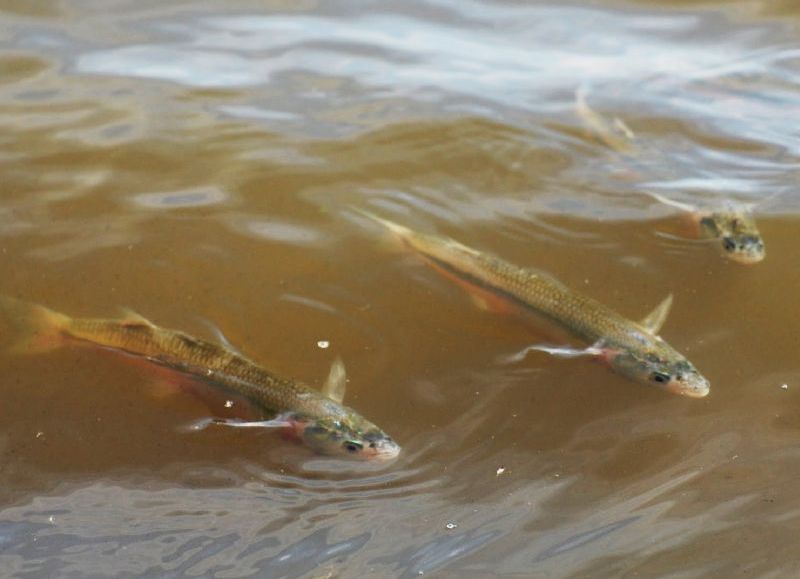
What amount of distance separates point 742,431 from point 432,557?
1878mm

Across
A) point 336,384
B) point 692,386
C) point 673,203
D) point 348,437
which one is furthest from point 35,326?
point 673,203

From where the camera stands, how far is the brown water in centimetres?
468

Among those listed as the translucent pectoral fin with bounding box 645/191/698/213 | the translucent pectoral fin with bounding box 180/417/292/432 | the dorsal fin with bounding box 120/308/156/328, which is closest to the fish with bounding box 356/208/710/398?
the translucent pectoral fin with bounding box 645/191/698/213

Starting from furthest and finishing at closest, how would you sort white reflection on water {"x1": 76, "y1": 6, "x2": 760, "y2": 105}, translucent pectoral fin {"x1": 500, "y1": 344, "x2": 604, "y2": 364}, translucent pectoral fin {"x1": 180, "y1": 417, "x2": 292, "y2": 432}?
white reflection on water {"x1": 76, "y1": 6, "x2": 760, "y2": 105} < translucent pectoral fin {"x1": 500, "y1": 344, "x2": 604, "y2": 364} < translucent pectoral fin {"x1": 180, "y1": 417, "x2": 292, "y2": 432}

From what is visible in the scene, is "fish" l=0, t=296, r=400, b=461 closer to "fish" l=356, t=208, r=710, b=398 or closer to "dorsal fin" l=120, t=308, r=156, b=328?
"dorsal fin" l=120, t=308, r=156, b=328

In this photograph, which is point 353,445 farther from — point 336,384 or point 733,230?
point 733,230

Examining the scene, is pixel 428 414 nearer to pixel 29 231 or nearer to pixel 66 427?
pixel 66 427

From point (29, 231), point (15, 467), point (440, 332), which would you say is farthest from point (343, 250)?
point (15, 467)

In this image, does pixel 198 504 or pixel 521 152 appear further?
pixel 521 152

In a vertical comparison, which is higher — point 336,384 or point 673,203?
point 673,203

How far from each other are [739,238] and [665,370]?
4.59 ft

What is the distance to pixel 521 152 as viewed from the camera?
7348mm

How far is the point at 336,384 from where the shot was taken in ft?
17.1

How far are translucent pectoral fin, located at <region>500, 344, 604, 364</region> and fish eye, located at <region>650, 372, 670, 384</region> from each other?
320 millimetres
